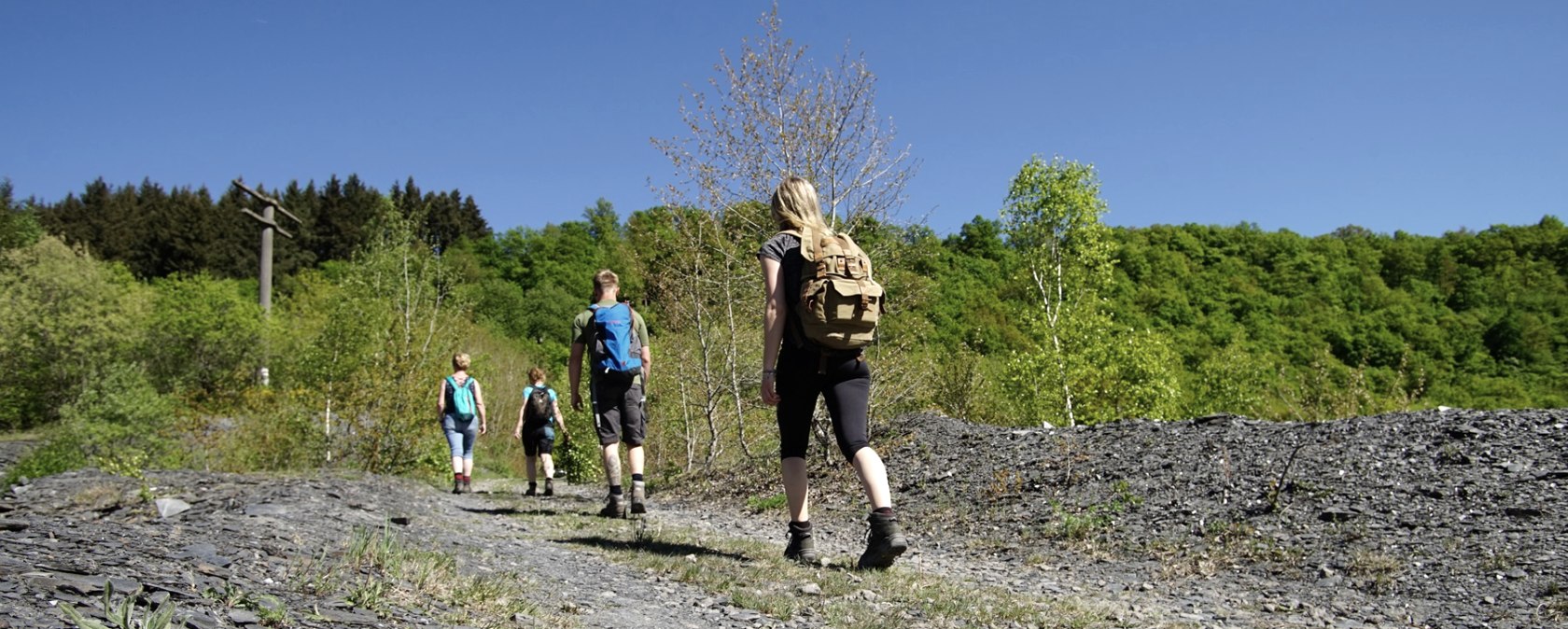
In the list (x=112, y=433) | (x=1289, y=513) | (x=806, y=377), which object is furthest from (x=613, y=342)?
(x=112, y=433)

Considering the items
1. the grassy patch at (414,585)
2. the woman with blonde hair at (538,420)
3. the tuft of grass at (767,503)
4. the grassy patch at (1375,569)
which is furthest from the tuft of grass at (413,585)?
the woman with blonde hair at (538,420)

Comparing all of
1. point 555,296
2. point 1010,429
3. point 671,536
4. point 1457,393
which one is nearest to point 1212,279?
point 1457,393

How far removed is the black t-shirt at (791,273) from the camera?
479 centimetres

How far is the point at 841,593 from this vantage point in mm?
4320

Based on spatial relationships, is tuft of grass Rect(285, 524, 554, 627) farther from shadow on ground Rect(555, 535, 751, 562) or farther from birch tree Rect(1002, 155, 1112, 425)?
birch tree Rect(1002, 155, 1112, 425)

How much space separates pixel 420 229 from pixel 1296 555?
62.7ft

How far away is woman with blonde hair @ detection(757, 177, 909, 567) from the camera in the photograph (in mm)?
4770

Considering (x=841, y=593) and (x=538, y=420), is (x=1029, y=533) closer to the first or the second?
(x=841, y=593)

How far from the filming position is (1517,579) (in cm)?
502

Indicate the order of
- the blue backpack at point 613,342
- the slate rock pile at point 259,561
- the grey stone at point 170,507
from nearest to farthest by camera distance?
1. the slate rock pile at point 259,561
2. the grey stone at point 170,507
3. the blue backpack at point 613,342

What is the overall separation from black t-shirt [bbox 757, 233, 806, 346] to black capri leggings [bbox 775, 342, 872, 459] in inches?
3.5

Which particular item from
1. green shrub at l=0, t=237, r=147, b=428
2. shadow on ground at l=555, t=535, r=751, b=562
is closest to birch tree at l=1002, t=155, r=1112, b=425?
shadow on ground at l=555, t=535, r=751, b=562

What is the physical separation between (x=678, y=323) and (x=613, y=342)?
576 centimetres

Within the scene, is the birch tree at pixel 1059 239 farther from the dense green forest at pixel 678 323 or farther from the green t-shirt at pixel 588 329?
the green t-shirt at pixel 588 329
